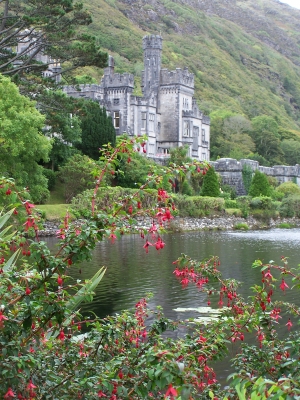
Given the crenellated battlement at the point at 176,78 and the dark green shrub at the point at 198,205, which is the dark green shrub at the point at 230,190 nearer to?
the dark green shrub at the point at 198,205

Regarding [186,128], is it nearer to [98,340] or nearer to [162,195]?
[98,340]

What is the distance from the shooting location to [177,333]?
47.3 ft

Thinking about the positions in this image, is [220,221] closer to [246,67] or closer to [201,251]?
[201,251]

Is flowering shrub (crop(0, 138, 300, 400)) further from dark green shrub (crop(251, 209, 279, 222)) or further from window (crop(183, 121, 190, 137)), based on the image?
window (crop(183, 121, 190, 137))

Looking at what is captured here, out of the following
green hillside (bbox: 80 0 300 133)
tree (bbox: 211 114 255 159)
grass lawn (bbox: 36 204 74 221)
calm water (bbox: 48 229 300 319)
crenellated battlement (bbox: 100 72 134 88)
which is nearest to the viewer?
calm water (bbox: 48 229 300 319)

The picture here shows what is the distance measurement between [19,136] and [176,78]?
139ft

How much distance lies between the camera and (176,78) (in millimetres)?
76062

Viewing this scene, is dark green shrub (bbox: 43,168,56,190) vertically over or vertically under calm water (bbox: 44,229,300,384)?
over

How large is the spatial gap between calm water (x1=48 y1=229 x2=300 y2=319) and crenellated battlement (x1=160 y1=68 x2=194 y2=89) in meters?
36.1

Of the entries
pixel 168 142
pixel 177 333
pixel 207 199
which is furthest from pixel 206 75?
pixel 177 333

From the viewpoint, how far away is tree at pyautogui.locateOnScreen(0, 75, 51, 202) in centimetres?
3503

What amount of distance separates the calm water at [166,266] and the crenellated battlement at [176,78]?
36.1 meters

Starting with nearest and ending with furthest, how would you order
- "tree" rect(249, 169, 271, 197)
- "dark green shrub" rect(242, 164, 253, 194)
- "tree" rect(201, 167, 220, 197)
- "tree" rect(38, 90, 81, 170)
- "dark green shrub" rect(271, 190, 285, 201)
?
"tree" rect(38, 90, 81, 170) < "tree" rect(201, 167, 220, 197) < "tree" rect(249, 169, 271, 197) < "dark green shrub" rect(271, 190, 285, 201) < "dark green shrub" rect(242, 164, 253, 194)

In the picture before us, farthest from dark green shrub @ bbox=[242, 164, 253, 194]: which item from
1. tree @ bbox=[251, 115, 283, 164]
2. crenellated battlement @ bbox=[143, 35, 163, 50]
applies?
tree @ bbox=[251, 115, 283, 164]
